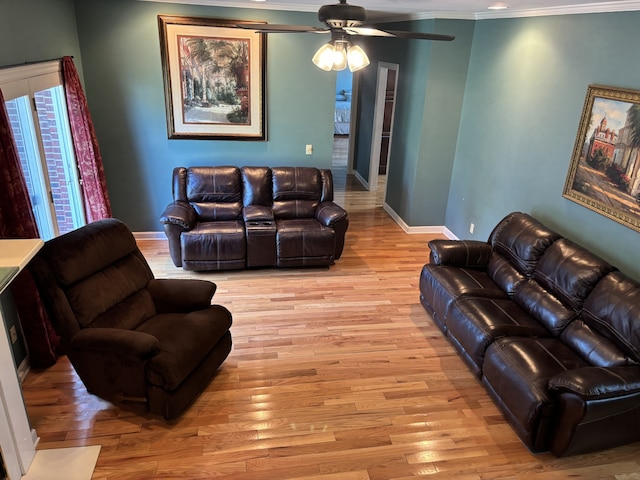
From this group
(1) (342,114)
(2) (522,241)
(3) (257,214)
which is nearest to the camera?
(2) (522,241)

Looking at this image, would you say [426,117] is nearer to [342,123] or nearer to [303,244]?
[303,244]

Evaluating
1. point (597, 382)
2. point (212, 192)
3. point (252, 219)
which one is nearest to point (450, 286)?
→ point (597, 382)

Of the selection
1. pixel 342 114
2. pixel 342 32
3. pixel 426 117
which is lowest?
pixel 342 114

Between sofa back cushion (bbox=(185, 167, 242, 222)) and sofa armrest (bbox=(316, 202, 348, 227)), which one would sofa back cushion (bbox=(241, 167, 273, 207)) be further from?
sofa armrest (bbox=(316, 202, 348, 227))

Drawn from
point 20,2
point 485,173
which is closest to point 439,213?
point 485,173

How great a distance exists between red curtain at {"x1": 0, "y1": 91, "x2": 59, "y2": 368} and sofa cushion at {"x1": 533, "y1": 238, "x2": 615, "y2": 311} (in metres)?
3.65

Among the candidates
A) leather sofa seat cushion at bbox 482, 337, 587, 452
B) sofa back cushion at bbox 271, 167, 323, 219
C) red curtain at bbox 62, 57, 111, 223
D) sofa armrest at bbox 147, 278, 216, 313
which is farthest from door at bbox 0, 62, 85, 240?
leather sofa seat cushion at bbox 482, 337, 587, 452

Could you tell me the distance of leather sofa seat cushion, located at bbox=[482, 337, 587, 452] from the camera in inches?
102

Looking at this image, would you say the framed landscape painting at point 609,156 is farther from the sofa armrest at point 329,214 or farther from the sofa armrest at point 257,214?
the sofa armrest at point 257,214

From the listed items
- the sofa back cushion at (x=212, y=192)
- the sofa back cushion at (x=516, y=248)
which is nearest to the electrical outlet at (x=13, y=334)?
the sofa back cushion at (x=212, y=192)

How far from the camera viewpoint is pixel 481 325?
3.16 metres

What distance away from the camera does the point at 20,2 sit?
330cm

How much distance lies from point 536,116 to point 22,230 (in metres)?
4.28

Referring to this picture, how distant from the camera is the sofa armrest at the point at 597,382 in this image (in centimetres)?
239
